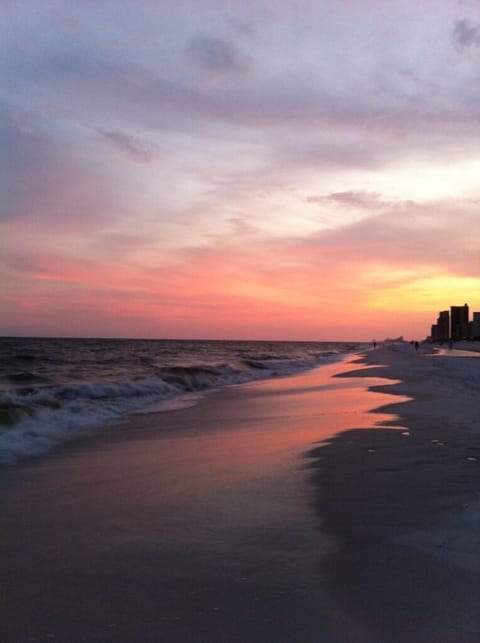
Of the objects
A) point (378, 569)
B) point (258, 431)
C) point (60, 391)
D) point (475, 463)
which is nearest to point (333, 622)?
point (378, 569)

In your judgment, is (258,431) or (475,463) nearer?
(475,463)

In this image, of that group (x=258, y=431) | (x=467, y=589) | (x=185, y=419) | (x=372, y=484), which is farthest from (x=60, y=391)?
(x=467, y=589)

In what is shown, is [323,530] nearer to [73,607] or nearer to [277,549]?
[277,549]

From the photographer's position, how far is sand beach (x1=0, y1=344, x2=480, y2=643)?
11.5 feet

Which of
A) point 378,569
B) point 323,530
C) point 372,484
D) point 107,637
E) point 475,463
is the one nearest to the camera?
point 107,637

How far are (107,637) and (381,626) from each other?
5.19ft

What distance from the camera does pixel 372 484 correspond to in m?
6.62

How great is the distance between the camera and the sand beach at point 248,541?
3490 millimetres

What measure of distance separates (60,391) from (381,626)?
18.3 meters

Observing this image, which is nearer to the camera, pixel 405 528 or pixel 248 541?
pixel 248 541

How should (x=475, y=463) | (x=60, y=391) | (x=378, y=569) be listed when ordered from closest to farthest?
1. (x=378, y=569)
2. (x=475, y=463)
3. (x=60, y=391)

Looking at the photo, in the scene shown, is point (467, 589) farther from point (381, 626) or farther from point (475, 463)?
point (475, 463)

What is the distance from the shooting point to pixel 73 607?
3738 mm

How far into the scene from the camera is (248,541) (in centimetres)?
483
